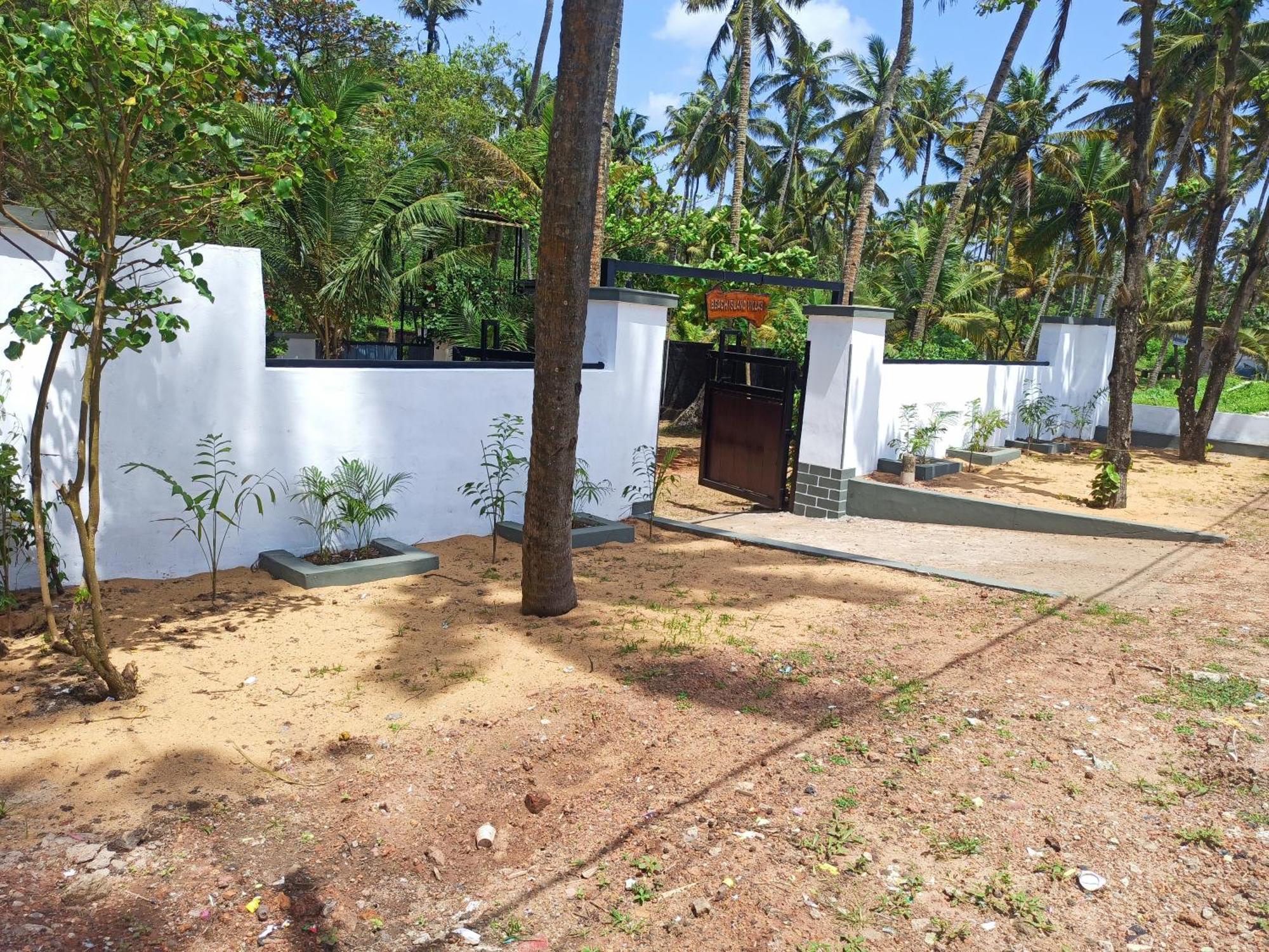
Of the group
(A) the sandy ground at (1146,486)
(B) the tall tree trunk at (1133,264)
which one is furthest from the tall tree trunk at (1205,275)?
(B) the tall tree trunk at (1133,264)

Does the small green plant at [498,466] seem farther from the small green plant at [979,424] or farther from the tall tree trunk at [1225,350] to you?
the tall tree trunk at [1225,350]

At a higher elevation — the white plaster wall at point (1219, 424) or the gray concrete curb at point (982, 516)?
the white plaster wall at point (1219, 424)

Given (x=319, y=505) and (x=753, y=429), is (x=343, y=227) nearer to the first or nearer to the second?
(x=319, y=505)

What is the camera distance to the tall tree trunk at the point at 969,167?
18.1 meters

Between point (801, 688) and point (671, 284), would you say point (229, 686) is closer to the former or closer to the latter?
point (801, 688)

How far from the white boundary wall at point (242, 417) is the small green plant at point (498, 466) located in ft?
0.27

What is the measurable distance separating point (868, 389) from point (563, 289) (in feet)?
21.2

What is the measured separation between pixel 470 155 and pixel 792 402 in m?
13.9

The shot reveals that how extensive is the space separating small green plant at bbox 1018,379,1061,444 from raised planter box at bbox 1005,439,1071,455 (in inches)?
3.3

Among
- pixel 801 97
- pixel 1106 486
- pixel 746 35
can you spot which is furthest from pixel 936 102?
pixel 1106 486

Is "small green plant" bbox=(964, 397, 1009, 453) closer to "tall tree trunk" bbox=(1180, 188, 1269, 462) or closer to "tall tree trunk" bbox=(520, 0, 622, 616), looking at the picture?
"tall tree trunk" bbox=(1180, 188, 1269, 462)

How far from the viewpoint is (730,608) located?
6648 mm

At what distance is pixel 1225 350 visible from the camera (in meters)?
16.5

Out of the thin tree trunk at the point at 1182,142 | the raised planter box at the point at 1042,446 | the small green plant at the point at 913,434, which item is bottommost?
the raised planter box at the point at 1042,446
